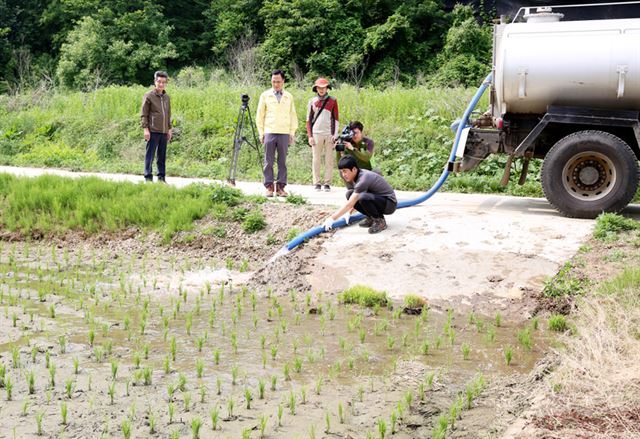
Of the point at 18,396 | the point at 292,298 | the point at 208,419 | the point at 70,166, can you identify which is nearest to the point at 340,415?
the point at 208,419

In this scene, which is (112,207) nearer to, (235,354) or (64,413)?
(235,354)

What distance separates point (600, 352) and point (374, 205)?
4690 millimetres

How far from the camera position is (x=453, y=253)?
10.0m

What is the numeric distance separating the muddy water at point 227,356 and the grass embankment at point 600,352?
0.65 m

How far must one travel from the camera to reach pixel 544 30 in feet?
36.8

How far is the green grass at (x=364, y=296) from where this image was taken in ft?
29.9

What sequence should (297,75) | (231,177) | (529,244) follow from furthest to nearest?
(297,75) < (231,177) < (529,244)

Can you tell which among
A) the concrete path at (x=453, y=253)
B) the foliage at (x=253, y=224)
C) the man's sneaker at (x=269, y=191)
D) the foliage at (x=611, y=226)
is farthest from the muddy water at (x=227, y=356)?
the man's sneaker at (x=269, y=191)

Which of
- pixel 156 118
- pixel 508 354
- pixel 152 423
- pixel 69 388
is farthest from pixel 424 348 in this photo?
pixel 156 118

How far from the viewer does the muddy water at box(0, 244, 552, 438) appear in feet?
19.6

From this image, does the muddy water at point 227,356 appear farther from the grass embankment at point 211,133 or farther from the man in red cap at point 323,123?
the grass embankment at point 211,133

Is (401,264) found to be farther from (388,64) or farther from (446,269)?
(388,64)

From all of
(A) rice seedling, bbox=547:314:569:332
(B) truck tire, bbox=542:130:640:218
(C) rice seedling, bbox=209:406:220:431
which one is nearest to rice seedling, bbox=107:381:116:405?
(C) rice seedling, bbox=209:406:220:431

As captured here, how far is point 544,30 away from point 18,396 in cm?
842
